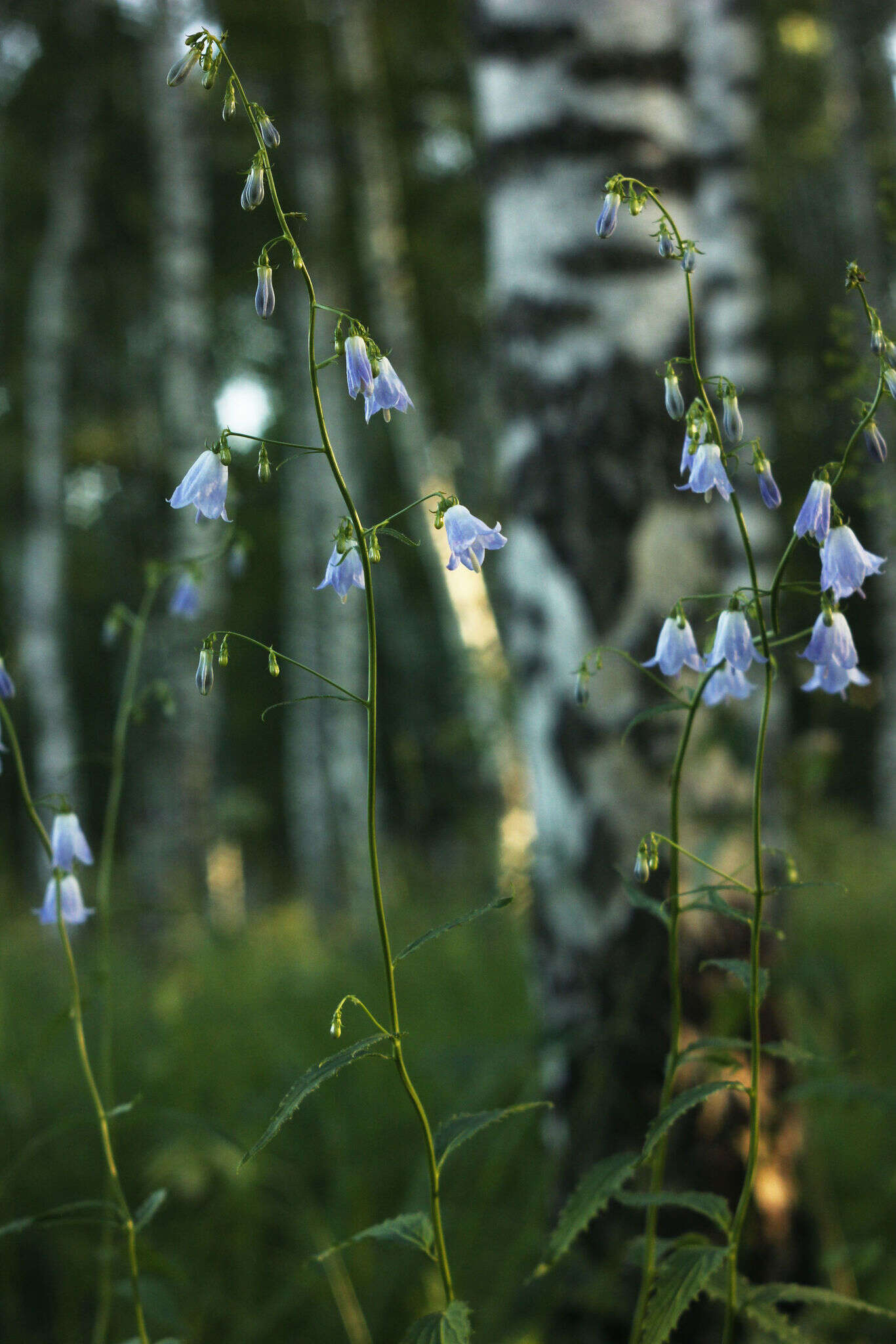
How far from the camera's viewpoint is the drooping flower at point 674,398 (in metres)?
0.98

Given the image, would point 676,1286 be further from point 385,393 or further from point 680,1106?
point 385,393

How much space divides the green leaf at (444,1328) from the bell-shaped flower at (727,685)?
0.60 m

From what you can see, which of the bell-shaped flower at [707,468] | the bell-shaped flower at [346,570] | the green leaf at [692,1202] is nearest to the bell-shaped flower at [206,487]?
the bell-shaped flower at [346,570]

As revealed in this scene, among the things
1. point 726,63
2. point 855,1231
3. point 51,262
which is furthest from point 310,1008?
point 51,262

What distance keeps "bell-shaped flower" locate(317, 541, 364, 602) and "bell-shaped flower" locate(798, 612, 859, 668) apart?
0.43 meters

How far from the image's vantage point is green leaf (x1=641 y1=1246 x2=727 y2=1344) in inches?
34.1

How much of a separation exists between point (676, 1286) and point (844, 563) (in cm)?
65

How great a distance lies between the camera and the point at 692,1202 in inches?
39.4

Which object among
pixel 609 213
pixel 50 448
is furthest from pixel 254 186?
pixel 50 448

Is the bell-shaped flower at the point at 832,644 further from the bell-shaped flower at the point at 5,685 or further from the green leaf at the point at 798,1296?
the bell-shaped flower at the point at 5,685

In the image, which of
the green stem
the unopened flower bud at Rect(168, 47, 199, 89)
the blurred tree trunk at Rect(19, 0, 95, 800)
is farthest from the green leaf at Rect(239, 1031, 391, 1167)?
the blurred tree trunk at Rect(19, 0, 95, 800)

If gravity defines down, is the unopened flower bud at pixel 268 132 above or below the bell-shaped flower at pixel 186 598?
above

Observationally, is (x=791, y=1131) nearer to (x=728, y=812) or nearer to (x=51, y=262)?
(x=728, y=812)

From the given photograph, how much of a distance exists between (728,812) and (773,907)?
0.31 meters
